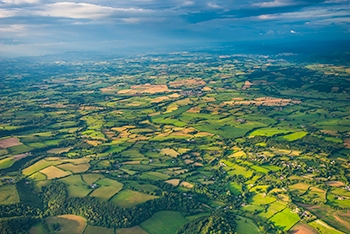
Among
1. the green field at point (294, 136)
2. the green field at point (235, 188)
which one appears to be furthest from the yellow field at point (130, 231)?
the green field at point (294, 136)

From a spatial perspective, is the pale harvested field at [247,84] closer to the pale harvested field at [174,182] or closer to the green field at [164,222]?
the pale harvested field at [174,182]

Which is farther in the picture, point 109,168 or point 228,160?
point 228,160

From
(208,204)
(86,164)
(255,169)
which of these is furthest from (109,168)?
(255,169)

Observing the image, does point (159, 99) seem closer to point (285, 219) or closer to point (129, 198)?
point (129, 198)

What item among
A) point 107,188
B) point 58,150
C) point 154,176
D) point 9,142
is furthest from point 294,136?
point 9,142

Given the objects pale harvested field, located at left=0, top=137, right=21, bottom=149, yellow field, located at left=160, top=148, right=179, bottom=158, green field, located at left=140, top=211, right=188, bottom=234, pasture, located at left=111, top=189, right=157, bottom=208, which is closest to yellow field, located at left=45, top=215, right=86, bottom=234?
pasture, located at left=111, top=189, right=157, bottom=208

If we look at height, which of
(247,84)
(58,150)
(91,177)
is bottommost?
(91,177)

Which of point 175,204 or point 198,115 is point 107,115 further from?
point 175,204
